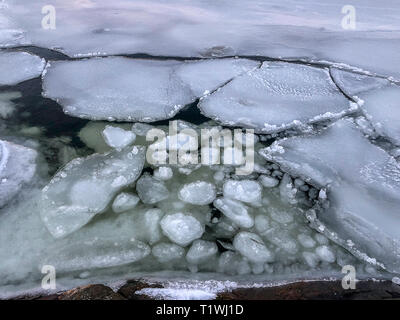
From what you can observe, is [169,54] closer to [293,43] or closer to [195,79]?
[195,79]

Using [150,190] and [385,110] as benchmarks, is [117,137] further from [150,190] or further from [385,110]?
[385,110]

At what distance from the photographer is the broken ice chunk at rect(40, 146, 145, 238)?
1.75m

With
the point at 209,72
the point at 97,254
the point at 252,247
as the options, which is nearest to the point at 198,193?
the point at 252,247

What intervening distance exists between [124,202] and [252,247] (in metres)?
0.73

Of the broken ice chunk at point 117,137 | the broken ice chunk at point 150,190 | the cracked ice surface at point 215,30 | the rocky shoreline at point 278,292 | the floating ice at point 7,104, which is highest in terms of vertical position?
the cracked ice surface at point 215,30

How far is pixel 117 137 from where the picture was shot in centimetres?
228

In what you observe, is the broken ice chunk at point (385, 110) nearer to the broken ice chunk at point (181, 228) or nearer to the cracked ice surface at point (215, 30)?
the cracked ice surface at point (215, 30)

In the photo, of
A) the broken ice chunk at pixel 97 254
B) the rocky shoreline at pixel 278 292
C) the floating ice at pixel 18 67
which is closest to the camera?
the rocky shoreline at pixel 278 292

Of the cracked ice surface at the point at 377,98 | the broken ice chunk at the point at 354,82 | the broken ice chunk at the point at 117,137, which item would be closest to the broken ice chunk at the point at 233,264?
the broken ice chunk at the point at 117,137

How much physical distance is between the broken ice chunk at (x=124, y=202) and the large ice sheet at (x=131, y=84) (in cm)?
78

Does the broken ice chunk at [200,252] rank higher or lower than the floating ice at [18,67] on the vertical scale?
lower

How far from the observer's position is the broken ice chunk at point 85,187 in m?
1.75

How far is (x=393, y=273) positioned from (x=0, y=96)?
2.95 m

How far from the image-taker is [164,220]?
5.78ft
